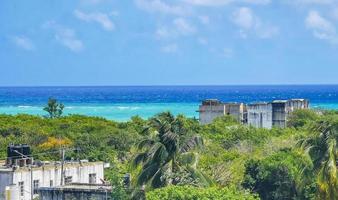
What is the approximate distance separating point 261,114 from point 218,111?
5007 millimetres

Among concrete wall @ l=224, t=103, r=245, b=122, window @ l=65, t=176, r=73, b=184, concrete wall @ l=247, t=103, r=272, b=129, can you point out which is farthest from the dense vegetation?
concrete wall @ l=247, t=103, r=272, b=129

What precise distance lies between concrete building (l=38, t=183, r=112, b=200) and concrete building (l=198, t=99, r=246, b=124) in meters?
63.7

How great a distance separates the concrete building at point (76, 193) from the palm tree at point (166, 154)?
218cm

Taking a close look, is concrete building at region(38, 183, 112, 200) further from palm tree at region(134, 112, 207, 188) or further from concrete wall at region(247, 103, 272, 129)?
concrete wall at region(247, 103, 272, 129)

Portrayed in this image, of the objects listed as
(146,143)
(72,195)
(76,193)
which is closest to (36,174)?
(146,143)

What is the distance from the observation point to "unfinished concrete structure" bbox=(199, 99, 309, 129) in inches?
3743

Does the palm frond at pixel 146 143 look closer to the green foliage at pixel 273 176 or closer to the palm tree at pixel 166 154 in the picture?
the palm tree at pixel 166 154

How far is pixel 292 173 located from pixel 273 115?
51.4 metres

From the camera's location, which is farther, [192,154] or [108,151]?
[108,151]

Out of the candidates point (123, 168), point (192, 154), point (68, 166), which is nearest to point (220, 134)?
point (123, 168)

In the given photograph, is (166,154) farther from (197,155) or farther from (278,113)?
(278,113)

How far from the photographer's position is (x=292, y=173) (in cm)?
4419

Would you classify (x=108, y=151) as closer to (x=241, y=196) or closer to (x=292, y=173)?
(x=292, y=173)

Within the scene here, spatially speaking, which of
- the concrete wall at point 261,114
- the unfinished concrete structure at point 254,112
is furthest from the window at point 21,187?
the concrete wall at point 261,114
